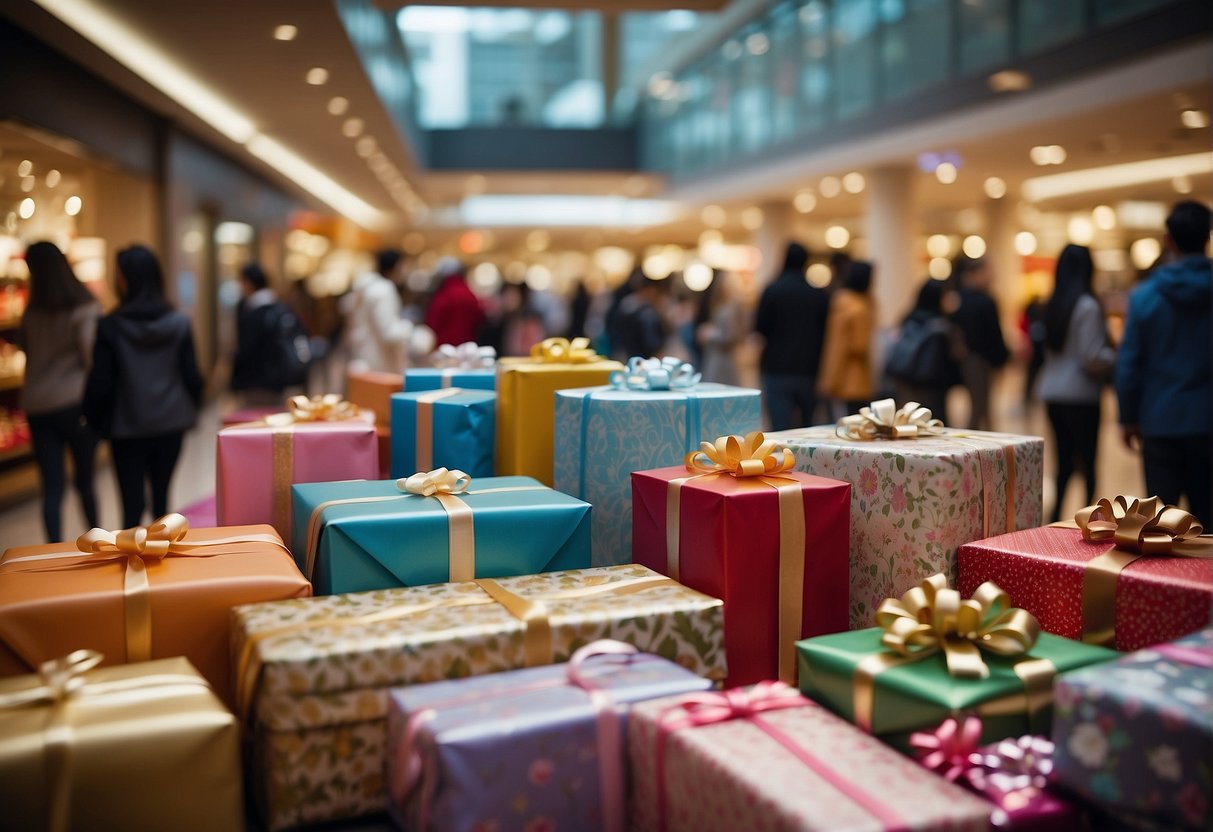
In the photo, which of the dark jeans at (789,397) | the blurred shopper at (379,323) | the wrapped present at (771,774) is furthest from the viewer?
the dark jeans at (789,397)

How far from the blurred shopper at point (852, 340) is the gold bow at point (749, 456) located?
526 centimetres

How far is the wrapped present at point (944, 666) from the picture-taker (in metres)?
1.44

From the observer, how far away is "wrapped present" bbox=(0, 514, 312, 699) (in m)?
1.59

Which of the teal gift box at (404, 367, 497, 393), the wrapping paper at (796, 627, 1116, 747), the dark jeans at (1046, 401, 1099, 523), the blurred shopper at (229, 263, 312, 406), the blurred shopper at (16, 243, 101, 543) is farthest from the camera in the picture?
the blurred shopper at (229, 263, 312, 406)

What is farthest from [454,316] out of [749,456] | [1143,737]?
[1143,737]

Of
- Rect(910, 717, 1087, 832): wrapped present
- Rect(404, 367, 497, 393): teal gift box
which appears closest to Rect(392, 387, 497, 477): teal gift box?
Rect(404, 367, 497, 393): teal gift box

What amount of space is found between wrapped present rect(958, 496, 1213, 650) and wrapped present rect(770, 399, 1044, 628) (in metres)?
0.07

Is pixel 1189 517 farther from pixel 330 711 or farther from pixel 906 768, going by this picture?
pixel 330 711

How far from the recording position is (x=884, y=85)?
1256 cm

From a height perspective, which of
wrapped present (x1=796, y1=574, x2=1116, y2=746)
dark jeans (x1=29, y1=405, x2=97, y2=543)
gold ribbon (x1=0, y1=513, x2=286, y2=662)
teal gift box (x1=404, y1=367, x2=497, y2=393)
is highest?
teal gift box (x1=404, y1=367, x2=497, y2=393)

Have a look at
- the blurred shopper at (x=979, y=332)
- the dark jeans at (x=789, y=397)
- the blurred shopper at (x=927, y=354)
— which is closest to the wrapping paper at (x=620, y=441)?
the blurred shopper at (x=927, y=354)

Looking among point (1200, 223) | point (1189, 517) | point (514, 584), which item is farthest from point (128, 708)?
point (1200, 223)

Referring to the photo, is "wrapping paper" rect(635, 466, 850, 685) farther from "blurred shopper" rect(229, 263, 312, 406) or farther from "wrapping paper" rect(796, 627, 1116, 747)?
"blurred shopper" rect(229, 263, 312, 406)

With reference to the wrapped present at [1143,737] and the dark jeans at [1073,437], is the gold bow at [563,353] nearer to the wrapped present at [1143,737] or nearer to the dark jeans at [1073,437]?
the wrapped present at [1143,737]
